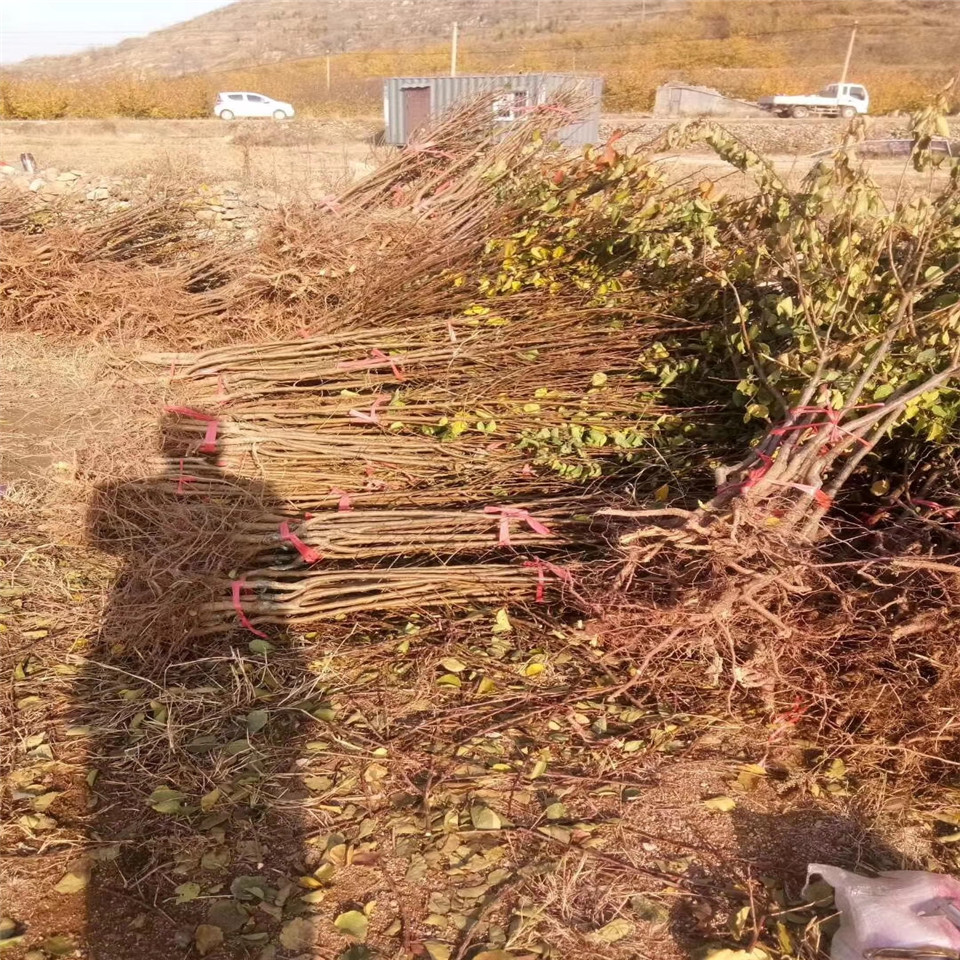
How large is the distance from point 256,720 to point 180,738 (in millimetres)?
204

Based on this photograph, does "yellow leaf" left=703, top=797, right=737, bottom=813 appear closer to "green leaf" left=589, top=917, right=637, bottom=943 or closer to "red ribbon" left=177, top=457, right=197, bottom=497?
"green leaf" left=589, top=917, right=637, bottom=943

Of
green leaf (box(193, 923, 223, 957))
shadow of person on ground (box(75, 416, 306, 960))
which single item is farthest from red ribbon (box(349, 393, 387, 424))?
green leaf (box(193, 923, 223, 957))

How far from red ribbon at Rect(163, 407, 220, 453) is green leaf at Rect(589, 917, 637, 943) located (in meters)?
2.26

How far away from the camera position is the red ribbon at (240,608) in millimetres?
2359

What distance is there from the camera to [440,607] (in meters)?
2.56

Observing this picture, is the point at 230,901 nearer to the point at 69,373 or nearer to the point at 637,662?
the point at 637,662

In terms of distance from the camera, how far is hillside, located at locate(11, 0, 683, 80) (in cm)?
5862

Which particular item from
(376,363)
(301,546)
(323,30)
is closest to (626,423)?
(376,363)

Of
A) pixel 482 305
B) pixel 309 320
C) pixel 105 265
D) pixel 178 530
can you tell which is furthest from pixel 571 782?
pixel 105 265

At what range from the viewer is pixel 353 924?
165cm

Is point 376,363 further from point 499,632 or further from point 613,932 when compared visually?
point 613,932

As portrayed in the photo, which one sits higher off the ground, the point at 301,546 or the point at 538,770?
the point at 301,546

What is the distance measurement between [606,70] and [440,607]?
38202 millimetres

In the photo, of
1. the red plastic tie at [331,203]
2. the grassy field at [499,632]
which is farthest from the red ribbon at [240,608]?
the red plastic tie at [331,203]
